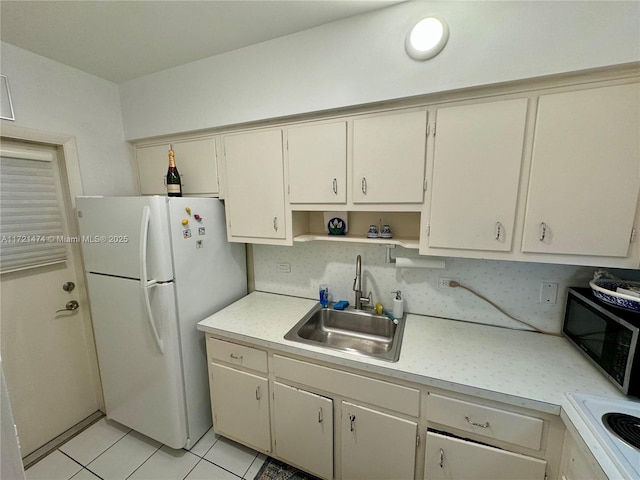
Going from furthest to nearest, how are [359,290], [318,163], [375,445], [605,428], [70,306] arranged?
[70,306], [359,290], [318,163], [375,445], [605,428]

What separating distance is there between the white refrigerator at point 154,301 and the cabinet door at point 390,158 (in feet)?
3.61

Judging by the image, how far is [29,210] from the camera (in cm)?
167

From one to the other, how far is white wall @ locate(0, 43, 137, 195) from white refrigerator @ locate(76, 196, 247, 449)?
444 mm

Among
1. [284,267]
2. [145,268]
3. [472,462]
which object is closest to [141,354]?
[145,268]

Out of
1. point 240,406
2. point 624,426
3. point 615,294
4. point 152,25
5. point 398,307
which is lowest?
point 240,406

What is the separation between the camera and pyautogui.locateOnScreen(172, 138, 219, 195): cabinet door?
188cm

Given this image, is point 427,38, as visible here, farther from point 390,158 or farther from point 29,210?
point 29,210

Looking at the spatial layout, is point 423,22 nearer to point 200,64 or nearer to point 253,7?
Answer: point 253,7

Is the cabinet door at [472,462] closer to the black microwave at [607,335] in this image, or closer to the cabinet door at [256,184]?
the black microwave at [607,335]

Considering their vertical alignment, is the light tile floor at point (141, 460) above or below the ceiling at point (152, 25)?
below

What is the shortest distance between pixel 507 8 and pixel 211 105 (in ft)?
5.53

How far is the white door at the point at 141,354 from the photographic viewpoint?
5.20 feet

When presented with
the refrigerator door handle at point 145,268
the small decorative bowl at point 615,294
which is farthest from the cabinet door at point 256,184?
the small decorative bowl at point 615,294

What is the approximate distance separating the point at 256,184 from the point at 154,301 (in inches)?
37.7
